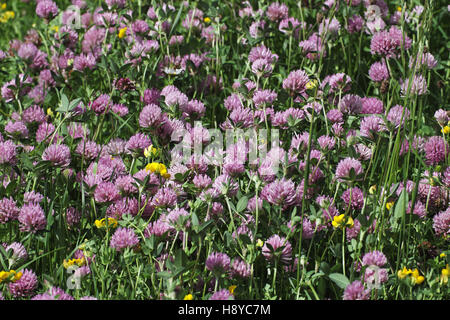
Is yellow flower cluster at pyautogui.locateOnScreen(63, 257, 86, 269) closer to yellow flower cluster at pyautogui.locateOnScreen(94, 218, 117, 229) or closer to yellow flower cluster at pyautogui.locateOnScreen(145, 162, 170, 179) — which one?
yellow flower cluster at pyautogui.locateOnScreen(94, 218, 117, 229)

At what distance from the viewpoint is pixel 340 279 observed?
1601mm

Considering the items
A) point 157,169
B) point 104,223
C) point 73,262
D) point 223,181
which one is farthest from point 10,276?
point 223,181

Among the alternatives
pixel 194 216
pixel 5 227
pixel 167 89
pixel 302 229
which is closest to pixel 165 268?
pixel 194 216

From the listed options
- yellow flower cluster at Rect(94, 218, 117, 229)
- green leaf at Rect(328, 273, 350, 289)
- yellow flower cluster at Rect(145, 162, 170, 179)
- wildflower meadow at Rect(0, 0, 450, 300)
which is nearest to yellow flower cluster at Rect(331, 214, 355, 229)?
wildflower meadow at Rect(0, 0, 450, 300)

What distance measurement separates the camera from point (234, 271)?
1652mm

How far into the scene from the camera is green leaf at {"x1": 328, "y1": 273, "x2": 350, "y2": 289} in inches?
62.7

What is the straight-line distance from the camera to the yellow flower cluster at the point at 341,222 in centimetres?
171

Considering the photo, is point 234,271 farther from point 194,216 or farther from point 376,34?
point 376,34

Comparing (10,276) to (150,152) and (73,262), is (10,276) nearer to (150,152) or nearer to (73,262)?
(73,262)

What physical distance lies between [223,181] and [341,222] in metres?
0.35

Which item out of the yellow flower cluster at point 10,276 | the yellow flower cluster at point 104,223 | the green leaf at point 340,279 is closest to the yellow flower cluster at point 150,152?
the yellow flower cluster at point 104,223

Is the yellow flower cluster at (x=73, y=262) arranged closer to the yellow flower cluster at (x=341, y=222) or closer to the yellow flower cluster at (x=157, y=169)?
the yellow flower cluster at (x=157, y=169)
